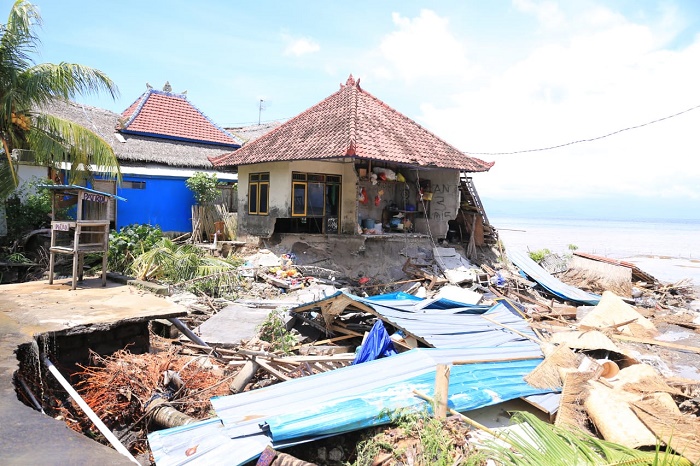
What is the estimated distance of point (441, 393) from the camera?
484 cm

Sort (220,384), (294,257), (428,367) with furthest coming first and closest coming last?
(294,257), (220,384), (428,367)

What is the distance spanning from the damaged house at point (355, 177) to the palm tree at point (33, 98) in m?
4.84

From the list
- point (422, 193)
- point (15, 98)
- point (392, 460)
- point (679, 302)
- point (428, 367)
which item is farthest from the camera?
point (422, 193)

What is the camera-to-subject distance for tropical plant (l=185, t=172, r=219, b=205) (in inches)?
694

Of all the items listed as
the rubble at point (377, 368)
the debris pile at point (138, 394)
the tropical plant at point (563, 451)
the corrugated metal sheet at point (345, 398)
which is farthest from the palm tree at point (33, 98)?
the tropical plant at point (563, 451)

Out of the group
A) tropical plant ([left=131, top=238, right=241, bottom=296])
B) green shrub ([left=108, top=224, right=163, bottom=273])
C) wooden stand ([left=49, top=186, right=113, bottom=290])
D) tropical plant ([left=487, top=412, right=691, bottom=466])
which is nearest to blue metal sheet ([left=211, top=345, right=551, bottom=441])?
tropical plant ([left=487, top=412, right=691, bottom=466])

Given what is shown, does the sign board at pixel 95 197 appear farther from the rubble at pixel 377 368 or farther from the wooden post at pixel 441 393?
the wooden post at pixel 441 393

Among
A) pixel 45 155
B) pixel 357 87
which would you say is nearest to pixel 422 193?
pixel 357 87

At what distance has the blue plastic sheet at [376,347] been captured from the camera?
724 cm

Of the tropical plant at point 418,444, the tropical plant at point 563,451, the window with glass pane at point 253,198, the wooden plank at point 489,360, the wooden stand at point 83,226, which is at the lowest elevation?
the tropical plant at point 418,444

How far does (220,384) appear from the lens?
6.54 m

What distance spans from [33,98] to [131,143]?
7.21 m

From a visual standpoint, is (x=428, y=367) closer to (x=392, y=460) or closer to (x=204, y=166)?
(x=392, y=460)

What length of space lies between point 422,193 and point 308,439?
42.0 ft
